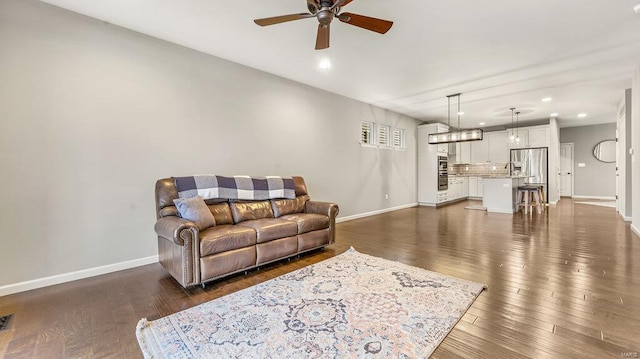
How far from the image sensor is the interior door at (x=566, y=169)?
32.9 feet

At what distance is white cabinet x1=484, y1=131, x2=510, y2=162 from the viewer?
934cm

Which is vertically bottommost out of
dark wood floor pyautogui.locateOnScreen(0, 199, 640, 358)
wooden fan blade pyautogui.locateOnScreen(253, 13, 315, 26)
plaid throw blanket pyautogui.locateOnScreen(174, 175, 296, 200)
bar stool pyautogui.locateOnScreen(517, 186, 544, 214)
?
dark wood floor pyautogui.locateOnScreen(0, 199, 640, 358)

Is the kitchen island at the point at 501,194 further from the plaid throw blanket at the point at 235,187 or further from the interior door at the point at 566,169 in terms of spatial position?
the plaid throw blanket at the point at 235,187

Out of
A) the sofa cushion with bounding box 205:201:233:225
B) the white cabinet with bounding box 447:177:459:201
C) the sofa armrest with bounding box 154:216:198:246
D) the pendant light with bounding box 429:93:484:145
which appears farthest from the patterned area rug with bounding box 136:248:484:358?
the white cabinet with bounding box 447:177:459:201

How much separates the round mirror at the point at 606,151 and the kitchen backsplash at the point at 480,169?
11.4 ft

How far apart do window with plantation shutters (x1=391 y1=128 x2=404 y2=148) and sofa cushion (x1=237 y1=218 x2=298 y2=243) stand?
5067 millimetres

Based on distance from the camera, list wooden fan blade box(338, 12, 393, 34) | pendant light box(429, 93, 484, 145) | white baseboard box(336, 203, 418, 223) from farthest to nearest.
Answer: pendant light box(429, 93, 484, 145) < white baseboard box(336, 203, 418, 223) < wooden fan blade box(338, 12, 393, 34)

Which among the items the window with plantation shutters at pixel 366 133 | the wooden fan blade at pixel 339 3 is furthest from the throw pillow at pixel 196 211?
the window with plantation shutters at pixel 366 133

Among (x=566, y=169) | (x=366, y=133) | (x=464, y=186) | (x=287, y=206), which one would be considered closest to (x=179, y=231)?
(x=287, y=206)

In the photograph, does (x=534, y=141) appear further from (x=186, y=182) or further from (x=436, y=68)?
(x=186, y=182)

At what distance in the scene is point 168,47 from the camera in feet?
11.5

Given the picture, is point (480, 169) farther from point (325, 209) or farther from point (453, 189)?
point (325, 209)

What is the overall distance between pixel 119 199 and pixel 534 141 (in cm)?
1096

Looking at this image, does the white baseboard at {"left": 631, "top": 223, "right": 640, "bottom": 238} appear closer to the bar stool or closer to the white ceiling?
the bar stool
